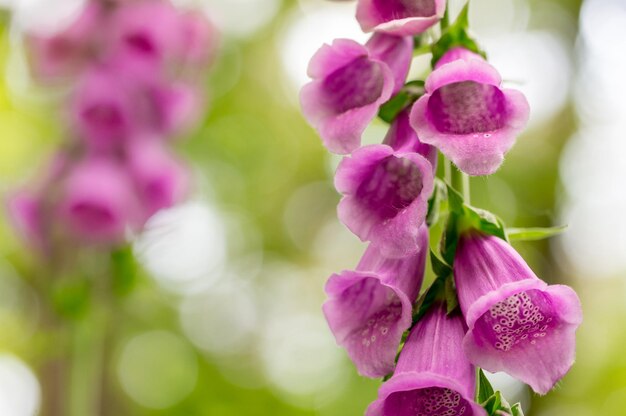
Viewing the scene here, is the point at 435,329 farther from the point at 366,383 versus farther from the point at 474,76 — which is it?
the point at 366,383

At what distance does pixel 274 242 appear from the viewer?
17.8 ft

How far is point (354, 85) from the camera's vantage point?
818mm

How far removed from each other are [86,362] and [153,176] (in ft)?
1.58

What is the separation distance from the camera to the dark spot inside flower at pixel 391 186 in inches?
29.6

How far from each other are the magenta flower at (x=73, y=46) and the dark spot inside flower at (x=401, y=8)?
4.80 feet

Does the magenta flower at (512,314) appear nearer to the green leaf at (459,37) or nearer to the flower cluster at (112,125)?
the green leaf at (459,37)

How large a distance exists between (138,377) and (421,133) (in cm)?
476

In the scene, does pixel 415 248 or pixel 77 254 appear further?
pixel 77 254

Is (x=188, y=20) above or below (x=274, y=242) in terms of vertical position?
above

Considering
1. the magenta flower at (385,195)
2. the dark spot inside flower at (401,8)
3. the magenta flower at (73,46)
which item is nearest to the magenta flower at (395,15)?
the dark spot inside flower at (401,8)

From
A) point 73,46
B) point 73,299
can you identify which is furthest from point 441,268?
point 73,46

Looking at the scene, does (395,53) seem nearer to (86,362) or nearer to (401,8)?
(401,8)

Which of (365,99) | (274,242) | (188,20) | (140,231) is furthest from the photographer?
(274,242)

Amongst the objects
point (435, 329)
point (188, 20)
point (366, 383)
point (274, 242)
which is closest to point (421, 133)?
point (435, 329)
